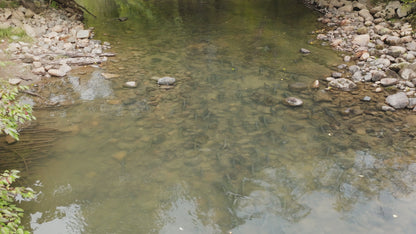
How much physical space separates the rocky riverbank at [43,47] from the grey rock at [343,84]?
732cm

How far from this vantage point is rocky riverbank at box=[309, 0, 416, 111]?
8672 mm

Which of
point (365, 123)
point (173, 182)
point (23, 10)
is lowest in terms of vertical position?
point (173, 182)

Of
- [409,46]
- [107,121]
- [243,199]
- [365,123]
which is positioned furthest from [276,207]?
[409,46]

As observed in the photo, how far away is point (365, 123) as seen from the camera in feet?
23.9

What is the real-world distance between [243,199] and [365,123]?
12.4 ft

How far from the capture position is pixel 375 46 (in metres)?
10.9

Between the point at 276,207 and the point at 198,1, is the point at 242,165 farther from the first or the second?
the point at 198,1

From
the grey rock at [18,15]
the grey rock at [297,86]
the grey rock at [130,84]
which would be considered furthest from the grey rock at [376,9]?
the grey rock at [18,15]

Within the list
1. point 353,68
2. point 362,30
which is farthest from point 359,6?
point 353,68

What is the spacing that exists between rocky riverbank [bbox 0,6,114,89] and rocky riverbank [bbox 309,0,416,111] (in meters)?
8.02

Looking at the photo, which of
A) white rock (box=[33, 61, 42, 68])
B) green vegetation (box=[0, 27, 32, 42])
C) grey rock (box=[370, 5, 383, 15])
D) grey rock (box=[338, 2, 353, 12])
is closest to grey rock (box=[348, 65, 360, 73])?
grey rock (box=[370, 5, 383, 15])

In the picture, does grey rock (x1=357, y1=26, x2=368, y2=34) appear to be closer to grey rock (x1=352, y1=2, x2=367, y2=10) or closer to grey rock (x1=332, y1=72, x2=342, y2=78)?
grey rock (x1=352, y1=2, x2=367, y2=10)

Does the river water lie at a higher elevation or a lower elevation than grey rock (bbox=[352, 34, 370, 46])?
lower

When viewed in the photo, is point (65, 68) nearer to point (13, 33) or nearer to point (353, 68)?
point (13, 33)
